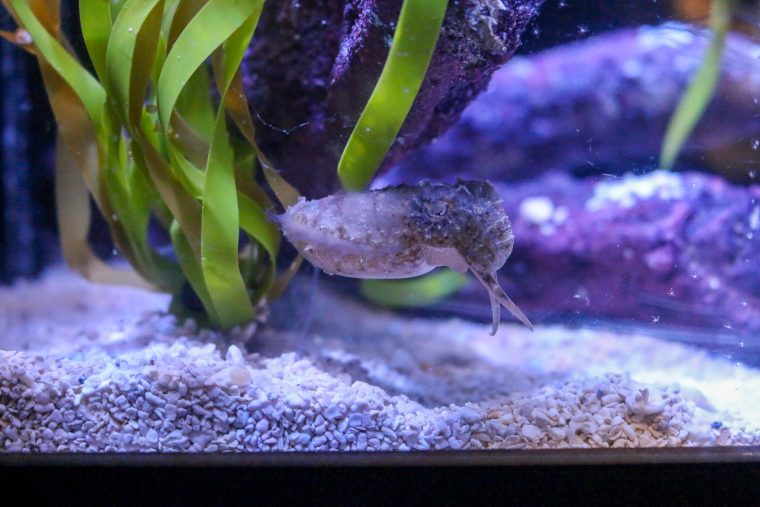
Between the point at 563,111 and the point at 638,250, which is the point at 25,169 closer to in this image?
the point at 563,111

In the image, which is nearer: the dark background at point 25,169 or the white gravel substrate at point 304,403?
the white gravel substrate at point 304,403

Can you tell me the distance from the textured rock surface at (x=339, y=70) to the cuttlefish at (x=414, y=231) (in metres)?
0.34

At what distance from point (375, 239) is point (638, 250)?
219cm

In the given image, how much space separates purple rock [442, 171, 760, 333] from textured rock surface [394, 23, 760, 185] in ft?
0.79

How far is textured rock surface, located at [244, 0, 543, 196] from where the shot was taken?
1888mm

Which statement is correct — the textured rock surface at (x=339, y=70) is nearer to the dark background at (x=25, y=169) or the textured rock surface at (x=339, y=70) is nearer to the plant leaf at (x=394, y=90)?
the plant leaf at (x=394, y=90)

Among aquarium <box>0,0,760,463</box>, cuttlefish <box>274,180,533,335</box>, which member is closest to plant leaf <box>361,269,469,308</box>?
aquarium <box>0,0,760,463</box>

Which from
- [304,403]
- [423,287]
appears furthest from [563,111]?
[304,403]

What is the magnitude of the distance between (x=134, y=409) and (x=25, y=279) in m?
3.19

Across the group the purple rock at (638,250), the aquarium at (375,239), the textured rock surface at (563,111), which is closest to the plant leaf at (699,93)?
the aquarium at (375,239)

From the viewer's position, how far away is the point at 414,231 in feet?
6.10

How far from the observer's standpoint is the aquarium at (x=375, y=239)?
182 centimetres

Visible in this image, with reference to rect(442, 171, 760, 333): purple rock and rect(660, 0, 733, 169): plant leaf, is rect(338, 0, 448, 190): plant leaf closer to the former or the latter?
rect(442, 171, 760, 333): purple rock

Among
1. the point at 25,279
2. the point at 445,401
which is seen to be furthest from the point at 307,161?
the point at 25,279
